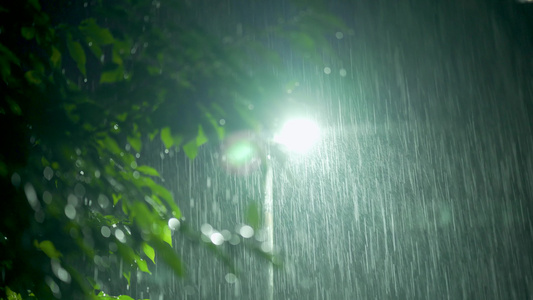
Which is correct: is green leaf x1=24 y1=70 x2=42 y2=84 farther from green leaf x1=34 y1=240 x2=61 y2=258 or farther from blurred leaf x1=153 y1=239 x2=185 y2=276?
blurred leaf x1=153 y1=239 x2=185 y2=276

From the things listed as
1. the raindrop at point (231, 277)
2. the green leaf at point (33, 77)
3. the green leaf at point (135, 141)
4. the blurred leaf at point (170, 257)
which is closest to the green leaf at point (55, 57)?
the green leaf at point (33, 77)

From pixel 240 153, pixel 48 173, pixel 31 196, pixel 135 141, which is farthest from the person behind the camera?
pixel 135 141

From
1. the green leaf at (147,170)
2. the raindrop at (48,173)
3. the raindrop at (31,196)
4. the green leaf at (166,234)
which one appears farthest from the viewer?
the green leaf at (147,170)

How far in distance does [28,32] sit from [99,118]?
34 cm

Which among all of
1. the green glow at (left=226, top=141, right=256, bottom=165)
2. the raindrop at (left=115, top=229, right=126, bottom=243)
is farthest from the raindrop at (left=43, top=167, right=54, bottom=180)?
the green glow at (left=226, top=141, right=256, bottom=165)

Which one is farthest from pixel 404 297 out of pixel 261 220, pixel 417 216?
pixel 261 220

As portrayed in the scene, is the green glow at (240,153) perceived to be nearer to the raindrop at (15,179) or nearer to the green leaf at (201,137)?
the green leaf at (201,137)

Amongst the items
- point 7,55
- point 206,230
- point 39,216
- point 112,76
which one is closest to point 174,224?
point 206,230

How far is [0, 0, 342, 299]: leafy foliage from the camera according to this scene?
932 mm

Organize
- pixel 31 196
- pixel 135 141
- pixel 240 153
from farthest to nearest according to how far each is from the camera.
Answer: pixel 135 141 < pixel 240 153 < pixel 31 196

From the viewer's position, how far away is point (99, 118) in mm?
1094

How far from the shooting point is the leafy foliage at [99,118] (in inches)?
36.7

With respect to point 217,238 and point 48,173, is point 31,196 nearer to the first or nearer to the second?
point 48,173

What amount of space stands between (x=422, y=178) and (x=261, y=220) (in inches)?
558
